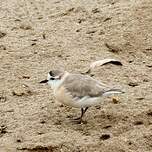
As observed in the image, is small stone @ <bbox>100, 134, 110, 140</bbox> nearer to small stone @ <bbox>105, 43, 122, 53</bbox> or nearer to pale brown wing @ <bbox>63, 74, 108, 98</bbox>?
pale brown wing @ <bbox>63, 74, 108, 98</bbox>

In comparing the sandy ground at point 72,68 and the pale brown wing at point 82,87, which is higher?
the pale brown wing at point 82,87

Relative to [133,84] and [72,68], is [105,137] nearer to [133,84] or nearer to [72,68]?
[133,84]

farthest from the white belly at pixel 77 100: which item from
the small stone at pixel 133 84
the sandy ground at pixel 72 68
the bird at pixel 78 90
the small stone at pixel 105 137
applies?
the small stone at pixel 133 84

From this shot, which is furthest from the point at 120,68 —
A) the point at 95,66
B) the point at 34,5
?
the point at 34,5

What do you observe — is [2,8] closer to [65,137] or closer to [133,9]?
[133,9]

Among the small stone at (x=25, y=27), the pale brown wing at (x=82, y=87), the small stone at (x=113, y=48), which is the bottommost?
the small stone at (x=25, y=27)

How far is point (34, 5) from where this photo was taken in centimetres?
1131

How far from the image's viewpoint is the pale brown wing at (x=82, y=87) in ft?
20.7

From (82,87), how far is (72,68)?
1.78 m

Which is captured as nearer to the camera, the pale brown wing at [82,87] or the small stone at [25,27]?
the pale brown wing at [82,87]

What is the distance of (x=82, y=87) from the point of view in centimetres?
639

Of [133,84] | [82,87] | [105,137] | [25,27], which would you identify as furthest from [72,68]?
[105,137]

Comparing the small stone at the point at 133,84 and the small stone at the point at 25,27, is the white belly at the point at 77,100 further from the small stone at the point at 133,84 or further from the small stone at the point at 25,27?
the small stone at the point at 25,27

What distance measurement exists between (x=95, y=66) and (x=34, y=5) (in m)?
3.58
